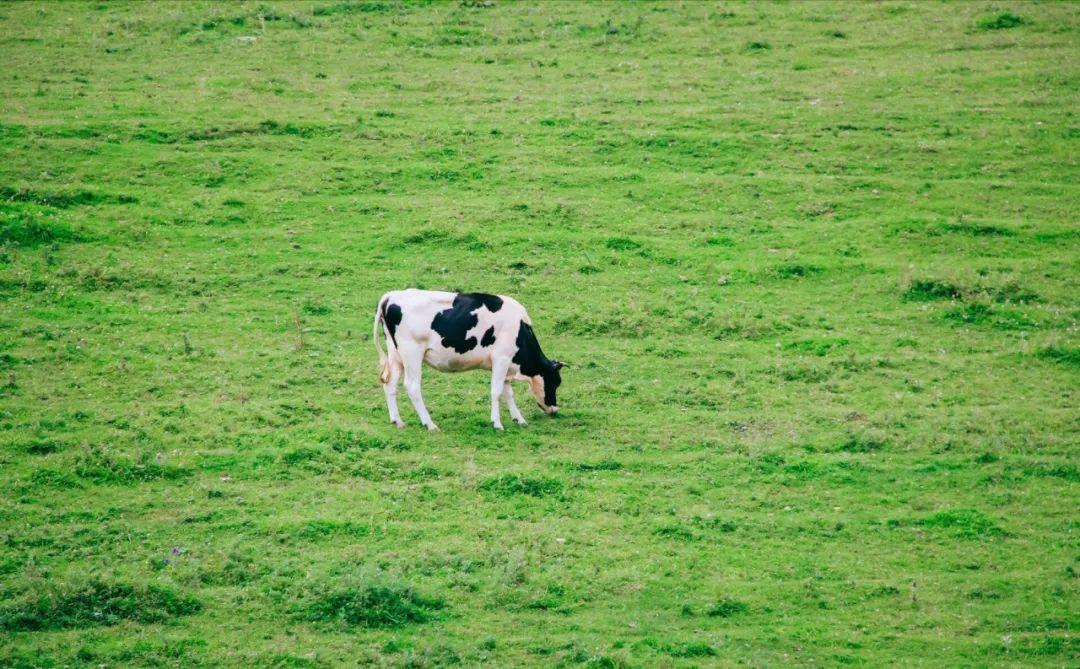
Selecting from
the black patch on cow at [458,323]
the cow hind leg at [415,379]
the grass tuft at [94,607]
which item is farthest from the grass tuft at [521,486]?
the grass tuft at [94,607]

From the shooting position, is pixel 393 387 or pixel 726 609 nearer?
pixel 726 609

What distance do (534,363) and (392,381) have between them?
93.6 inches

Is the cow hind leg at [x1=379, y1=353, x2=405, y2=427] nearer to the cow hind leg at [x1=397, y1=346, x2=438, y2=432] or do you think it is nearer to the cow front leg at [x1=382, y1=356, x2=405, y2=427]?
the cow front leg at [x1=382, y1=356, x2=405, y2=427]

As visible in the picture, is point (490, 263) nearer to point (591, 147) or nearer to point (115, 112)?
point (591, 147)

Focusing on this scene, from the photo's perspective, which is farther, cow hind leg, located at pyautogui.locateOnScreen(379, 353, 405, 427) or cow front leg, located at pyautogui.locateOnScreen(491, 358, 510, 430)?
cow front leg, located at pyautogui.locateOnScreen(491, 358, 510, 430)

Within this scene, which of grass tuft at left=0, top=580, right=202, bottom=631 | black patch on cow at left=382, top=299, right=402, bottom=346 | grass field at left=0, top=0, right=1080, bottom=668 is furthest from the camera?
black patch on cow at left=382, top=299, right=402, bottom=346

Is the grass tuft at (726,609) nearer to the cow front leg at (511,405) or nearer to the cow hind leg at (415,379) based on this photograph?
the cow front leg at (511,405)

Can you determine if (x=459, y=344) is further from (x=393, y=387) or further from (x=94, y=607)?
(x=94, y=607)

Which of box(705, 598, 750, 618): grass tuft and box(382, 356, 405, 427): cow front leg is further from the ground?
box(382, 356, 405, 427): cow front leg

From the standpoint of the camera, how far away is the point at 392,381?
63.5 feet

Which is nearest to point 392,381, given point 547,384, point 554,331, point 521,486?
point 547,384

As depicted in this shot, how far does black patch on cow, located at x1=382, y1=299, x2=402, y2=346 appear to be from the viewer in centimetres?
1934

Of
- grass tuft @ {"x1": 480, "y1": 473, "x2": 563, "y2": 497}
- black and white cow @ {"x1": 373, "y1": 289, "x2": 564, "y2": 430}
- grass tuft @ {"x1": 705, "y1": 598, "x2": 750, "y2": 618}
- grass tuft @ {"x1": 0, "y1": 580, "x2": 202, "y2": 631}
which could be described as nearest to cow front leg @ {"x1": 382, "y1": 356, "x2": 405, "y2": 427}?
black and white cow @ {"x1": 373, "y1": 289, "x2": 564, "y2": 430}

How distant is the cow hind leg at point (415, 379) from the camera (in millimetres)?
19109
